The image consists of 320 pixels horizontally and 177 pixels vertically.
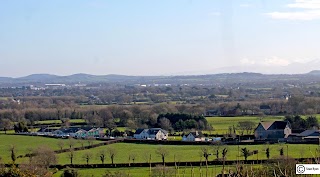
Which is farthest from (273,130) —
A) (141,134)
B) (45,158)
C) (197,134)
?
(45,158)

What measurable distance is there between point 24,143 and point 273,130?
21067 millimetres

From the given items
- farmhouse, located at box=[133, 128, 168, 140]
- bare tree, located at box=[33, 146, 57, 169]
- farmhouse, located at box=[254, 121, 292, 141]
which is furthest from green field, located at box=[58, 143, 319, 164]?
farmhouse, located at box=[133, 128, 168, 140]

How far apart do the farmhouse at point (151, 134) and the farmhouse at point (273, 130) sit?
27.8 ft

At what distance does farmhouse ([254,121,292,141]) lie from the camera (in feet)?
153

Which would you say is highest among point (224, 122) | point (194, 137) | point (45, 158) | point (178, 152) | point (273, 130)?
point (45, 158)

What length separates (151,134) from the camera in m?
50.9

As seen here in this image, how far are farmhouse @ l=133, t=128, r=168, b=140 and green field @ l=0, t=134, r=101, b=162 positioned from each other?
680 cm

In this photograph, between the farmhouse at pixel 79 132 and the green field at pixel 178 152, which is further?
the farmhouse at pixel 79 132

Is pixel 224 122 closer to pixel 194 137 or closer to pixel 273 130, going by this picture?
pixel 273 130

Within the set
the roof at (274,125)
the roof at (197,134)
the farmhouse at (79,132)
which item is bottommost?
the farmhouse at (79,132)

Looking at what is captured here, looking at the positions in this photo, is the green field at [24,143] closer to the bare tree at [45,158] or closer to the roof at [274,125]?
the bare tree at [45,158]

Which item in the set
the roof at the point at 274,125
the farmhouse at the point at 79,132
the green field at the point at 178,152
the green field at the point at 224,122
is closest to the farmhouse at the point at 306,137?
the roof at the point at 274,125

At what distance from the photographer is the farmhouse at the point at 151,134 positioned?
Result: 5034 centimetres

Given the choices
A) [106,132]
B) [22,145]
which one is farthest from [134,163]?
[106,132]
